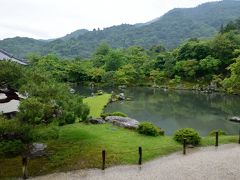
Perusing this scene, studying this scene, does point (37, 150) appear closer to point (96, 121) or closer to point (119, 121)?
point (96, 121)

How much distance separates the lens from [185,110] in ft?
134

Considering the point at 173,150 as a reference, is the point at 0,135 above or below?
above

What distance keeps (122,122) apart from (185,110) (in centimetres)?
1891

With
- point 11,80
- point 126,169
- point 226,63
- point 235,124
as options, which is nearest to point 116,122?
point 126,169

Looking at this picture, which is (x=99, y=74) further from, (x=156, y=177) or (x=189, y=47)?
(x=156, y=177)

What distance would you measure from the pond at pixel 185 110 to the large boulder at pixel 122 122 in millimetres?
4931

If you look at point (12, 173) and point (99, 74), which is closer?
point (12, 173)

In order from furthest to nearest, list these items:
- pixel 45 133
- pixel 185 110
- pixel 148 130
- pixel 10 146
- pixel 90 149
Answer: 1. pixel 185 110
2. pixel 148 130
3. pixel 90 149
4. pixel 45 133
5. pixel 10 146

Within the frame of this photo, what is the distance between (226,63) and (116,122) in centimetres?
4657

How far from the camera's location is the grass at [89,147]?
50.8 ft

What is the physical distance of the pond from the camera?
3120 cm

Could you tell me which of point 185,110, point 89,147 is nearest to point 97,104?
point 185,110

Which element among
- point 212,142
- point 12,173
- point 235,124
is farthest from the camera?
point 235,124

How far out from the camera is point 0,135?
14.0 meters
